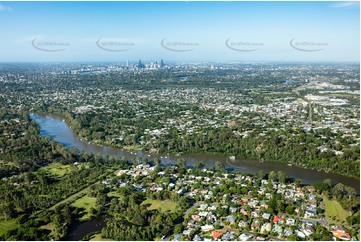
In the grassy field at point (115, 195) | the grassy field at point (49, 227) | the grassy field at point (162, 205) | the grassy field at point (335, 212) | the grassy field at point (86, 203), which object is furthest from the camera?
the grassy field at point (115, 195)

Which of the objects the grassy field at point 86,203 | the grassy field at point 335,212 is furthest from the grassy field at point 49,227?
the grassy field at point 335,212

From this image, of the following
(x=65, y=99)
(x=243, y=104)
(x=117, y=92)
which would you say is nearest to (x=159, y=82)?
(x=117, y=92)

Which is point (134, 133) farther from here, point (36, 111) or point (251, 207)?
point (36, 111)

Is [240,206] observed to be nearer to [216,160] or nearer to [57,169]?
[216,160]

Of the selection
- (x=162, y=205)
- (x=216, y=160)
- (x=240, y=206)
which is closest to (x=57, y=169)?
(x=162, y=205)

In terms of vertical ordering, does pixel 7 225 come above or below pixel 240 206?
below

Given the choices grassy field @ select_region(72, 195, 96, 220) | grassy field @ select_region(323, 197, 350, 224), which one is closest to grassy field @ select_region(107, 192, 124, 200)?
grassy field @ select_region(72, 195, 96, 220)

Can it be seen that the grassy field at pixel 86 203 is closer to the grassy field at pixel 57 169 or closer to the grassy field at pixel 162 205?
the grassy field at pixel 162 205
